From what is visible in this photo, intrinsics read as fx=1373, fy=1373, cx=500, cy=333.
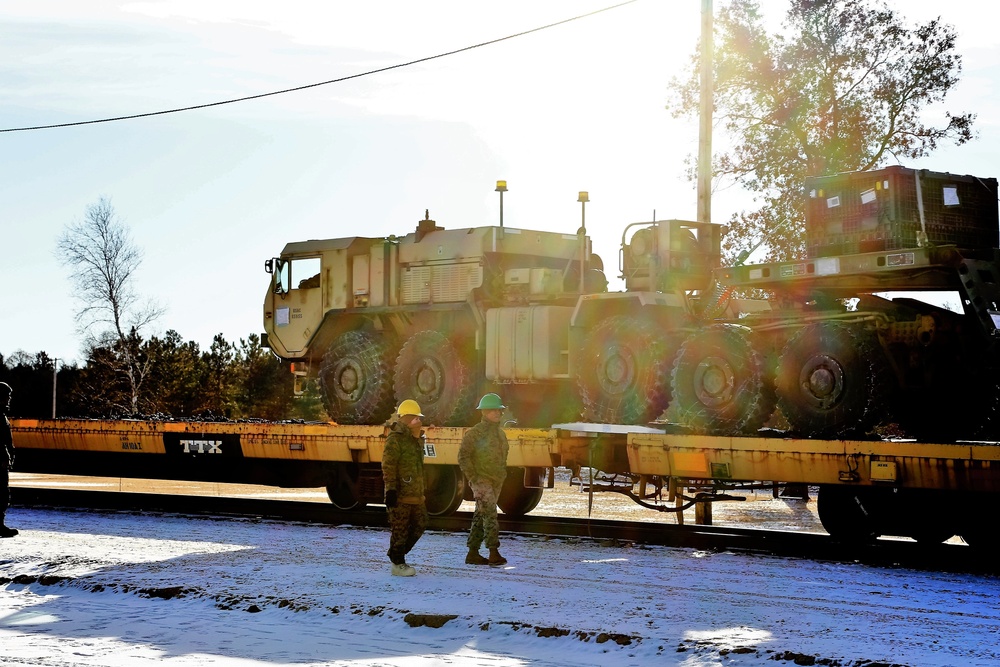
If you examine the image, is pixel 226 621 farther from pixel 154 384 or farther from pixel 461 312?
pixel 154 384

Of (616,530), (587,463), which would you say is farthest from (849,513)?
(616,530)

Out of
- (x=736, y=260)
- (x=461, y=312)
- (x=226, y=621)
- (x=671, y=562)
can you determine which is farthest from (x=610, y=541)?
(x=736, y=260)

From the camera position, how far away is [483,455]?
46.7 ft

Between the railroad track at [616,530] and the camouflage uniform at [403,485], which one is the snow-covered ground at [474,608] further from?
the railroad track at [616,530]

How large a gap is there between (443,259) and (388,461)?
6.27 metres

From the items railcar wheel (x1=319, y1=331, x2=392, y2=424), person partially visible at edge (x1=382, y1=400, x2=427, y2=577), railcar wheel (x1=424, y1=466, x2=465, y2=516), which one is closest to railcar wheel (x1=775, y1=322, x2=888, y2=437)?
person partially visible at edge (x1=382, y1=400, x2=427, y2=577)

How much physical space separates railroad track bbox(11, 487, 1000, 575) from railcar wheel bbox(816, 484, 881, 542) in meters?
0.13

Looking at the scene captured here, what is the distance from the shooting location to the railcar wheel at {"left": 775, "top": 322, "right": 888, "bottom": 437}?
13992 mm

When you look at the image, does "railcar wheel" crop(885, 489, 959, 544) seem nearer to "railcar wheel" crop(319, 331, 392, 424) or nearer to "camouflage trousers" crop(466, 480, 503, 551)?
"camouflage trousers" crop(466, 480, 503, 551)

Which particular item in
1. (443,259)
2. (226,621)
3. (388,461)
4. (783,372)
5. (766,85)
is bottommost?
(226,621)

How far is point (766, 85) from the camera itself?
3177cm

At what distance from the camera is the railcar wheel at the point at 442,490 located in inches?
743

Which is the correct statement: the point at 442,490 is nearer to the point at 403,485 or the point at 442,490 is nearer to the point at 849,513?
the point at 403,485

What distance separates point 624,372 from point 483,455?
322 cm
